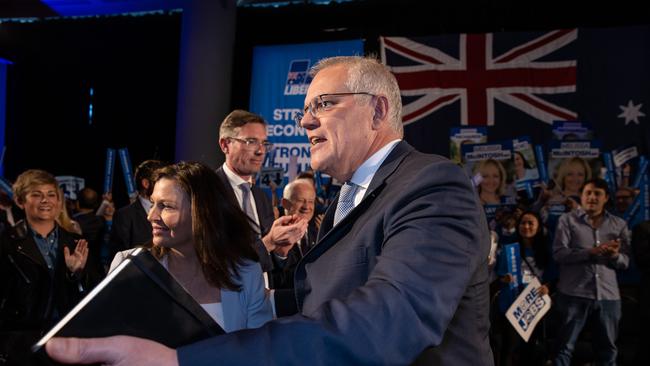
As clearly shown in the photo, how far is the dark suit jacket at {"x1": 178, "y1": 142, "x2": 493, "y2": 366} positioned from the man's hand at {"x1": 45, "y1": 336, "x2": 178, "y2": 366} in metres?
0.03

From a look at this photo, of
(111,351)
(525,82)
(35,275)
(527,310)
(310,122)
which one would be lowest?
(527,310)

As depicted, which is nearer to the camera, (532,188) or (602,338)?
(602,338)

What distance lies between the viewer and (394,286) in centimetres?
84

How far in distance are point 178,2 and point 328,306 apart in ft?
27.8

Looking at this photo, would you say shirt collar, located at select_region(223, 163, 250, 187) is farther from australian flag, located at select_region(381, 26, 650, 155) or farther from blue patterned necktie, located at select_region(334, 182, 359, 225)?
australian flag, located at select_region(381, 26, 650, 155)

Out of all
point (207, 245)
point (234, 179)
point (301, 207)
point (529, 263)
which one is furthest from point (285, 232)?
point (529, 263)

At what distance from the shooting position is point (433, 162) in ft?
3.56

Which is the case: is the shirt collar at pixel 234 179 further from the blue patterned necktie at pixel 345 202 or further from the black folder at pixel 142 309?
the black folder at pixel 142 309

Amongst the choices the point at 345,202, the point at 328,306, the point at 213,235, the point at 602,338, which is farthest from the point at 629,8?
the point at 328,306

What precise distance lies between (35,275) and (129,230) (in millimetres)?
630

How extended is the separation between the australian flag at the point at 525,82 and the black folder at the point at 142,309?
676cm

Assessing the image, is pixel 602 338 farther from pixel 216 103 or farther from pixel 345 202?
pixel 216 103

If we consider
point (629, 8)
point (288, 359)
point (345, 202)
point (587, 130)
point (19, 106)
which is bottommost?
point (288, 359)

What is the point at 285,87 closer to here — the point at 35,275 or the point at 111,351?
the point at 35,275
